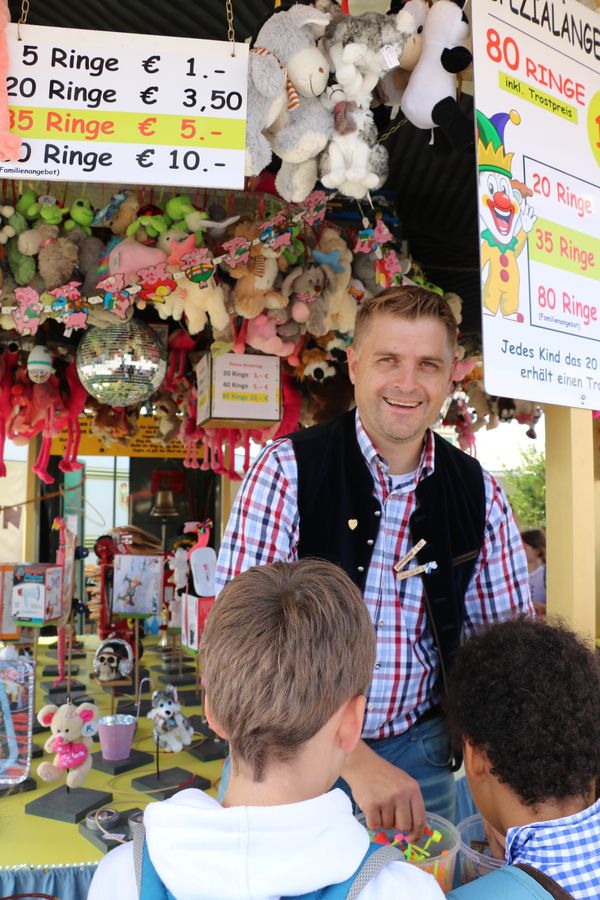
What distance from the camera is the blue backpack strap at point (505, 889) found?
83cm

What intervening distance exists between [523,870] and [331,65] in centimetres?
150

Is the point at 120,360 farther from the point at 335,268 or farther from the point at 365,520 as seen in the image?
the point at 365,520

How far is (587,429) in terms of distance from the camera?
1.51 metres

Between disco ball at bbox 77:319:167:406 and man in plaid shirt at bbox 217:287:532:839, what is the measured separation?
1.55 meters

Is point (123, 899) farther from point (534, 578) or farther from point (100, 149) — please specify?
point (534, 578)

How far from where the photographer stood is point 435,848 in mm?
1117

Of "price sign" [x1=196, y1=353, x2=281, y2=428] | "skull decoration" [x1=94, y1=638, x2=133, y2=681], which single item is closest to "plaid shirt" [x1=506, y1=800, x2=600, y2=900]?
"price sign" [x1=196, y1=353, x2=281, y2=428]

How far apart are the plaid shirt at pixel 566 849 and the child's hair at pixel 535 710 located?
59 mm

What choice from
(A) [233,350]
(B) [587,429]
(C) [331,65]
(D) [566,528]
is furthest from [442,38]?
(A) [233,350]

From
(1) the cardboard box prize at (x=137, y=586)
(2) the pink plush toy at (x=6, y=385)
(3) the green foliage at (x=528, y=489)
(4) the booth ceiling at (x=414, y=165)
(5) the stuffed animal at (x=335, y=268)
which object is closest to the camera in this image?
(4) the booth ceiling at (x=414, y=165)

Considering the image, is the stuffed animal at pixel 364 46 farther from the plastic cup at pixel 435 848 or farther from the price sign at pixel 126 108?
the plastic cup at pixel 435 848

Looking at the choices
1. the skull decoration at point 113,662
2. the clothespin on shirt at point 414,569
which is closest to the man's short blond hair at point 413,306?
the clothespin on shirt at point 414,569

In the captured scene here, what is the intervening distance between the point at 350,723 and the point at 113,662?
3.05m

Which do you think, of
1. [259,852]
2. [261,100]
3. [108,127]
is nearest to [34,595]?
[108,127]
